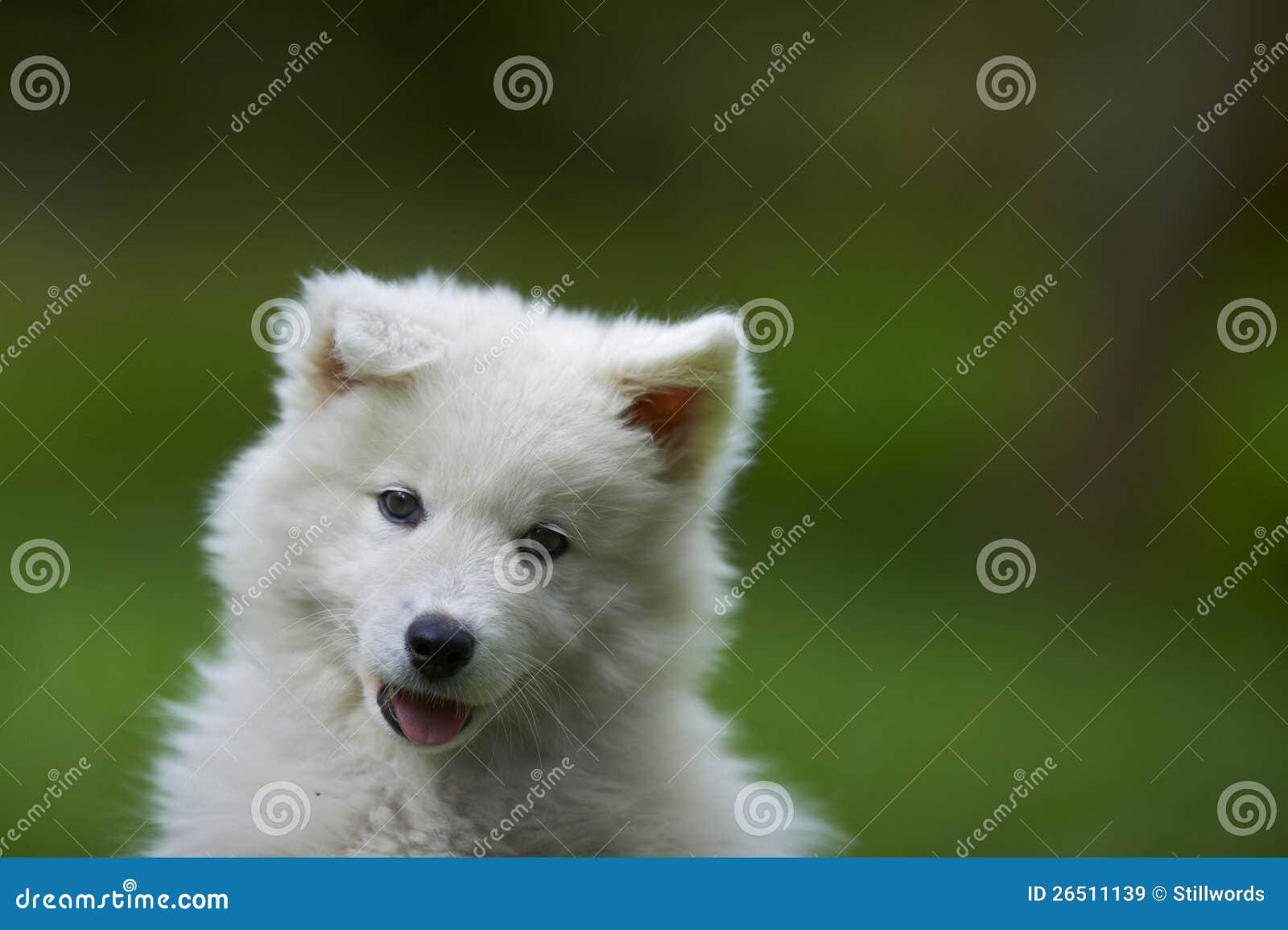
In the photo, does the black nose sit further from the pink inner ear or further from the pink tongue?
the pink inner ear

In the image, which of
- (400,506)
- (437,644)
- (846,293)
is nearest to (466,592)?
(437,644)

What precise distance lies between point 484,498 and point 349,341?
0.42 m

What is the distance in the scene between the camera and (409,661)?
7.44 feet

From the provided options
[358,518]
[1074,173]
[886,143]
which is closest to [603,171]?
[886,143]

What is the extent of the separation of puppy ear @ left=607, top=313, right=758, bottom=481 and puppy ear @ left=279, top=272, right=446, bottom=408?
0.39 metres

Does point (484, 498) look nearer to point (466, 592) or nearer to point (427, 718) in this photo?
point (466, 592)

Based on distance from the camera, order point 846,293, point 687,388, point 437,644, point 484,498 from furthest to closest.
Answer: point 846,293, point 687,388, point 484,498, point 437,644

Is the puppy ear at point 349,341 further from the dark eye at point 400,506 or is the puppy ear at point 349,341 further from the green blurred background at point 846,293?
the green blurred background at point 846,293

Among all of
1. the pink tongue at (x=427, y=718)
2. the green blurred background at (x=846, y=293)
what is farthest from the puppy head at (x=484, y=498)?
the green blurred background at (x=846, y=293)

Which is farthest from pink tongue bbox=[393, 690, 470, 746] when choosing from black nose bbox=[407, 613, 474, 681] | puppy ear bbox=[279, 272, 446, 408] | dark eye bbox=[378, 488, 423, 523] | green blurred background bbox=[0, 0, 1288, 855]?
green blurred background bbox=[0, 0, 1288, 855]

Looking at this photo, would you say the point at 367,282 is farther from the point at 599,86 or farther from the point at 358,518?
the point at 599,86

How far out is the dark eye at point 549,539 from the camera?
2439 mm

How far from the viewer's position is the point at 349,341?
2.49 m

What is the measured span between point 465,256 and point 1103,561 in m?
2.77
